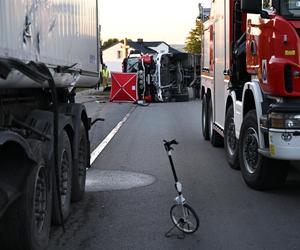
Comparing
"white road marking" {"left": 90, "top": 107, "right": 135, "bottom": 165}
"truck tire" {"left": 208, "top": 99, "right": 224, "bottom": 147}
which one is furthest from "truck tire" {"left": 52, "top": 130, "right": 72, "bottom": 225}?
"truck tire" {"left": 208, "top": 99, "right": 224, "bottom": 147}

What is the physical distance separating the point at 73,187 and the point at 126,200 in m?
0.72

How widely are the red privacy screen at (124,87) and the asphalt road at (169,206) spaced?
16734mm

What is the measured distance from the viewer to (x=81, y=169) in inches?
289

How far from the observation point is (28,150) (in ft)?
14.3

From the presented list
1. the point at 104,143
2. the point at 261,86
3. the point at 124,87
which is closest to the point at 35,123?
the point at 261,86

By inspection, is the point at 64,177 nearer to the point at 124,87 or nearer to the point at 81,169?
the point at 81,169

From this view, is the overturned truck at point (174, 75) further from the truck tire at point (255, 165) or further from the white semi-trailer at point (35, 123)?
the white semi-trailer at point (35, 123)

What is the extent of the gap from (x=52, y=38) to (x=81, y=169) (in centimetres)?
224

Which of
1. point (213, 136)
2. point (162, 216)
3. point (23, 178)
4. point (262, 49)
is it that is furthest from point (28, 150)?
point (213, 136)

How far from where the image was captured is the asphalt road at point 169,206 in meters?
5.48

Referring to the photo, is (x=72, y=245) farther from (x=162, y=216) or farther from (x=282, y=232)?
(x=282, y=232)

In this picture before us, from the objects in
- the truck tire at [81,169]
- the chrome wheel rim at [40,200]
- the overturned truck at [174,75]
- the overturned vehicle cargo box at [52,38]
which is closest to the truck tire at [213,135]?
the overturned vehicle cargo box at [52,38]

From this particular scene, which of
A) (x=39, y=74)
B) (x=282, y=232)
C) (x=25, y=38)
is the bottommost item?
(x=282, y=232)

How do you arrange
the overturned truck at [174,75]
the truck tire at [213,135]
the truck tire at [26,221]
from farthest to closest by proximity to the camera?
the overturned truck at [174,75] < the truck tire at [213,135] < the truck tire at [26,221]
